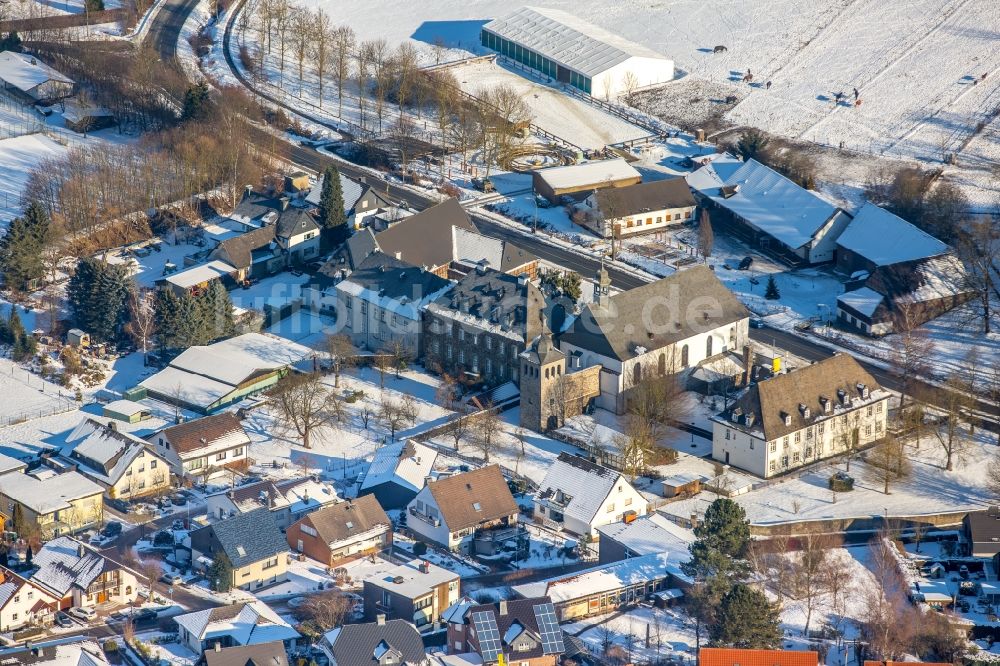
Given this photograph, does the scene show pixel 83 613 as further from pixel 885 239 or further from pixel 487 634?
pixel 885 239

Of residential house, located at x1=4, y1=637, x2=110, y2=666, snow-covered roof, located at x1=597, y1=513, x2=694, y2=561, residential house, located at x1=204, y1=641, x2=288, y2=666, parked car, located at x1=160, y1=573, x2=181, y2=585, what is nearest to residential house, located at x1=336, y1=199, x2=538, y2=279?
snow-covered roof, located at x1=597, y1=513, x2=694, y2=561

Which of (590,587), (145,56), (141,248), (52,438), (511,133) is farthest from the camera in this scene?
(145,56)

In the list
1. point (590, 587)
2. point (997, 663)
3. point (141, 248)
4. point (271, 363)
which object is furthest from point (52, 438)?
point (997, 663)

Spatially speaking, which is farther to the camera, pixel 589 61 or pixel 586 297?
pixel 589 61

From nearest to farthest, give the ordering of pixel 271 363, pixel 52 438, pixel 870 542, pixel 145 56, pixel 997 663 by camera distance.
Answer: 1. pixel 997 663
2. pixel 870 542
3. pixel 52 438
4. pixel 271 363
5. pixel 145 56

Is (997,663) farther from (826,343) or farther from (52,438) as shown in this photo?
(52,438)

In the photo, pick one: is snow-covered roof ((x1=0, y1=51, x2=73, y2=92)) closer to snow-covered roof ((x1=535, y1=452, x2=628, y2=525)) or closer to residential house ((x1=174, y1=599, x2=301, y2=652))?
snow-covered roof ((x1=535, y1=452, x2=628, y2=525))

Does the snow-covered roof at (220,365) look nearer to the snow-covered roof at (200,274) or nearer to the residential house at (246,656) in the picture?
the snow-covered roof at (200,274)
